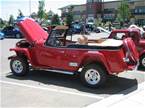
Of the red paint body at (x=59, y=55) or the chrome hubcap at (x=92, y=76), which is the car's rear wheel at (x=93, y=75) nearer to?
the chrome hubcap at (x=92, y=76)

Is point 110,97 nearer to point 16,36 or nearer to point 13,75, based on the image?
point 13,75

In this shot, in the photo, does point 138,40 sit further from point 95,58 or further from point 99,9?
point 99,9

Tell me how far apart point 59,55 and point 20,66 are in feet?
5.02

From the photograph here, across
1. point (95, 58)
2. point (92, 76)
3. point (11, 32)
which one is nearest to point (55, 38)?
point (95, 58)

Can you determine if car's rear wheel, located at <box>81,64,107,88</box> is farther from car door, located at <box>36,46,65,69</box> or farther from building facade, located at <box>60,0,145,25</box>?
building facade, located at <box>60,0,145,25</box>

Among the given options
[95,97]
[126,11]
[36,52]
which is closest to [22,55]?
[36,52]

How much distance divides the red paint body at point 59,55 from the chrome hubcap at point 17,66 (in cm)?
28

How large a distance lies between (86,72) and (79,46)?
778 mm

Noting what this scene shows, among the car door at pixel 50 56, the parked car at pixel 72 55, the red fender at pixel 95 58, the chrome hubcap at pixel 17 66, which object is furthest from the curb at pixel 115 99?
the chrome hubcap at pixel 17 66

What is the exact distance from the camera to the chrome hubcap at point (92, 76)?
27.2ft

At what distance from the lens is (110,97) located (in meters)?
7.48

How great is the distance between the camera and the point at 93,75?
8359 mm

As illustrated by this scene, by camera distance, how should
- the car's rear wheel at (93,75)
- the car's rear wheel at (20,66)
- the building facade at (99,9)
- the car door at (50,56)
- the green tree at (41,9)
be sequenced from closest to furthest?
1. the car's rear wheel at (93,75)
2. the car door at (50,56)
3. the car's rear wheel at (20,66)
4. the green tree at (41,9)
5. the building facade at (99,9)

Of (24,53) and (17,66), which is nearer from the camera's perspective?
(24,53)
